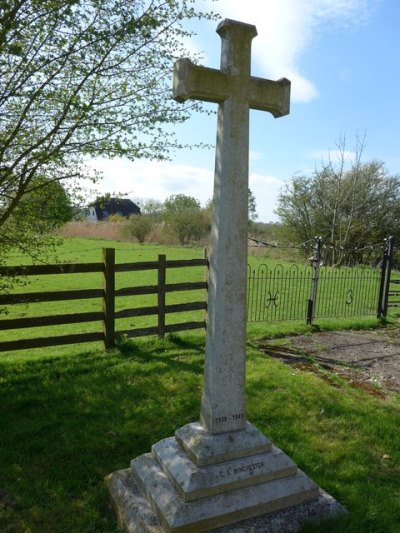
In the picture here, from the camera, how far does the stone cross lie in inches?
117

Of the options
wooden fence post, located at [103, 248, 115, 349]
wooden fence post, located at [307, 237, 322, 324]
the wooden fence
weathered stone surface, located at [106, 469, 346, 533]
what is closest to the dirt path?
wooden fence post, located at [307, 237, 322, 324]

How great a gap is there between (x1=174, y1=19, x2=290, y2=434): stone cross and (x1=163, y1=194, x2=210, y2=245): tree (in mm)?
30624

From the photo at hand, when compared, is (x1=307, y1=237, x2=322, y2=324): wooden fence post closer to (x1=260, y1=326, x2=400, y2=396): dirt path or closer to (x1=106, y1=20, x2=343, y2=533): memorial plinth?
(x1=260, y1=326, x2=400, y2=396): dirt path

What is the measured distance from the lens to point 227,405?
312 cm

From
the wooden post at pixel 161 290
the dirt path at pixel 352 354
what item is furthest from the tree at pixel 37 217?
the dirt path at pixel 352 354

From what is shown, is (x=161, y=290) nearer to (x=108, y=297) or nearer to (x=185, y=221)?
(x=108, y=297)

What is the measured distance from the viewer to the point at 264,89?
3168mm

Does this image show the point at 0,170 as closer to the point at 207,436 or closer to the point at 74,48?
the point at 74,48

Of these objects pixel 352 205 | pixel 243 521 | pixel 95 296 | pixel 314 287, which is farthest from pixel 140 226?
pixel 243 521

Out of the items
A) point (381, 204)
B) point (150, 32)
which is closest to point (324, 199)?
point (381, 204)

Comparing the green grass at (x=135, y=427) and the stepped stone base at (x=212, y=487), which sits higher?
the stepped stone base at (x=212, y=487)

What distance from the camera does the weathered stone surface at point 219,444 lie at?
3012 mm

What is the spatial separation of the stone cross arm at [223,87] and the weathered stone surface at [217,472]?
257cm

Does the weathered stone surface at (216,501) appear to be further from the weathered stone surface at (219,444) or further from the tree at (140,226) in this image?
the tree at (140,226)
